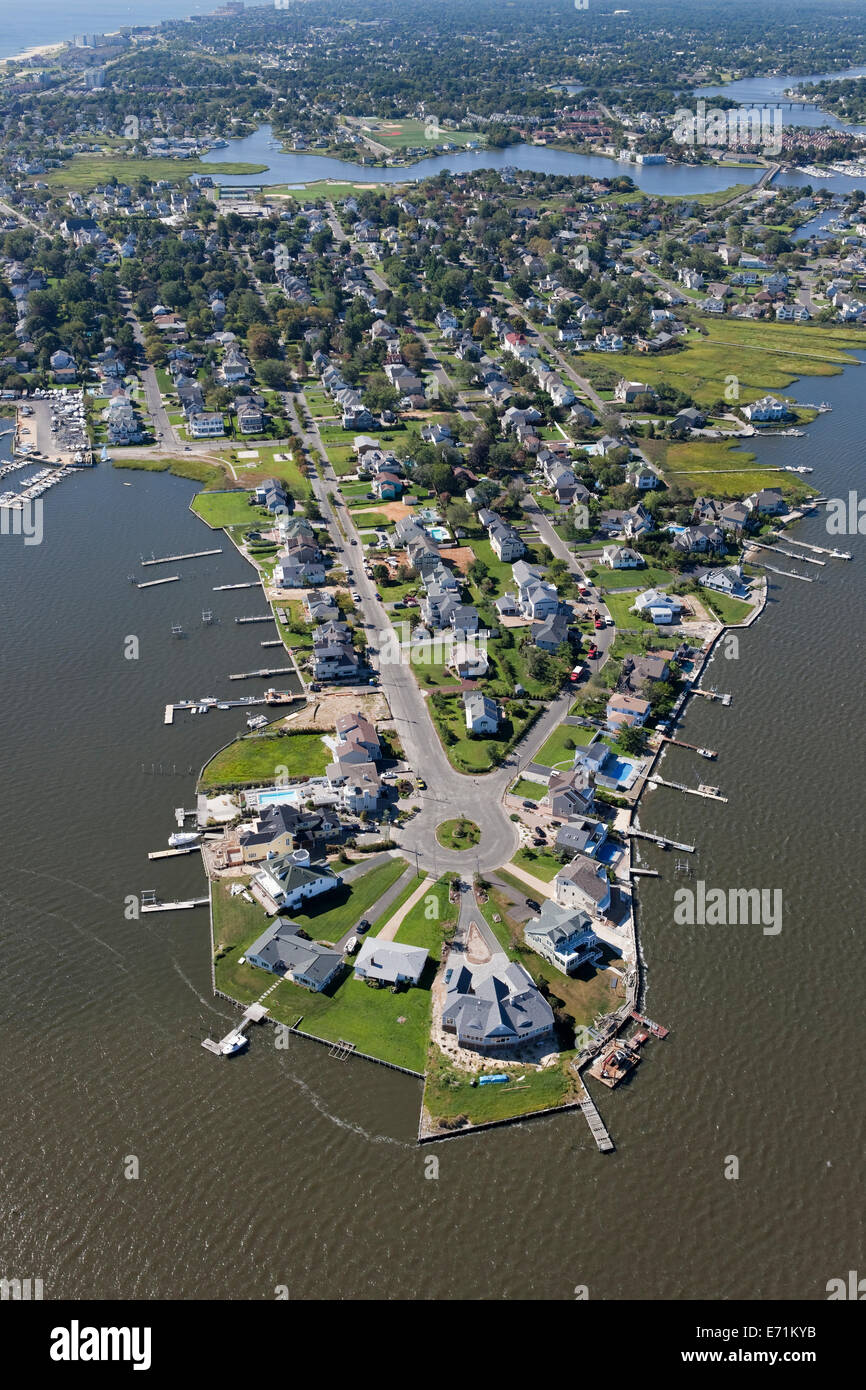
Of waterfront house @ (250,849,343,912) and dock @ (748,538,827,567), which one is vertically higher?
dock @ (748,538,827,567)

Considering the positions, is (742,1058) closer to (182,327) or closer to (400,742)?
(400,742)

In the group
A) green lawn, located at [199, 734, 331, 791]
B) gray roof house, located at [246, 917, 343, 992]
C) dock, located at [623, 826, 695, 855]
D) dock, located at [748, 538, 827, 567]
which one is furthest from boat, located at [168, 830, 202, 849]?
dock, located at [748, 538, 827, 567]

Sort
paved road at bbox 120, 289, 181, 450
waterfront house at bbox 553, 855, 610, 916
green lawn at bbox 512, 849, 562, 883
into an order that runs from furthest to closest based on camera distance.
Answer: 1. paved road at bbox 120, 289, 181, 450
2. green lawn at bbox 512, 849, 562, 883
3. waterfront house at bbox 553, 855, 610, 916

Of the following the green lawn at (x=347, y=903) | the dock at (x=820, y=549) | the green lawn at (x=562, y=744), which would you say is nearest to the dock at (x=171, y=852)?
the green lawn at (x=347, y=903)

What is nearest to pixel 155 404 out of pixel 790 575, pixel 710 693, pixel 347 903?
pixel 790 575

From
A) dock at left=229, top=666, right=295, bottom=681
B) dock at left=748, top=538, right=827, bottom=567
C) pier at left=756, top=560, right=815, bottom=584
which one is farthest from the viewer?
dock at left=748, top=538, right=827, bottom=567

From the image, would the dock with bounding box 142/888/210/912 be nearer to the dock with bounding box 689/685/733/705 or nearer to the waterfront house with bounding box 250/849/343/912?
the waterfront house with bounding box 250/849/343/912
